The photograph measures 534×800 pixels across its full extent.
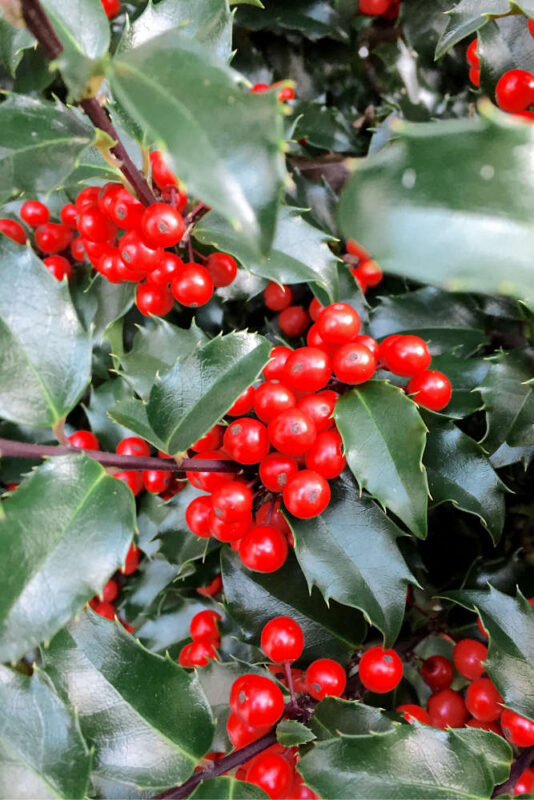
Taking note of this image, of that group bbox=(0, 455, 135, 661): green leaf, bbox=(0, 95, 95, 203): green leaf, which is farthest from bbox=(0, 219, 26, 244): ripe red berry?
bbox=(0, 455, 135, 661): green leaf

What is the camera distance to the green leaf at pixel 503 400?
34.5 inches

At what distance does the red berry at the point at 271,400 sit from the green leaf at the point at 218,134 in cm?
31

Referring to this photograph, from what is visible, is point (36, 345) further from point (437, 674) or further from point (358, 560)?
point (437, 674)

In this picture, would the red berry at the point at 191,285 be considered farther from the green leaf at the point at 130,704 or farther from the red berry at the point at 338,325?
the green leaf at the point at 130,704

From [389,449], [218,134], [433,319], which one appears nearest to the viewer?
[218,134]

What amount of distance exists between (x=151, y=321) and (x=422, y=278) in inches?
27.7

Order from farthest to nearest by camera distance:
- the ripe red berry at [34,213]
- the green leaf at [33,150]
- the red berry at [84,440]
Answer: the ripe red berry at [34,213] < the red berry at [84,440] < the green leaf at [33,150]

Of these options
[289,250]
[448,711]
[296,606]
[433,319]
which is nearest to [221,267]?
[289,250]

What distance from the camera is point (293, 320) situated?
44.9 inches

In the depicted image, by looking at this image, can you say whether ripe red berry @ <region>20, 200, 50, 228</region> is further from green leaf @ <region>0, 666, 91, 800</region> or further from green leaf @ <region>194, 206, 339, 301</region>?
green leaf @ <region>0, 666, 91, 800</region>

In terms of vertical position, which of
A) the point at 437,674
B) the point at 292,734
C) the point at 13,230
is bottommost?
the point at 437,674

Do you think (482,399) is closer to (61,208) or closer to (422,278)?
(422,278)

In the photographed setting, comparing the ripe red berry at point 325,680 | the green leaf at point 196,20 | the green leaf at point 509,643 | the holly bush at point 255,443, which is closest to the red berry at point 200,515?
the holly bush at point 255,443

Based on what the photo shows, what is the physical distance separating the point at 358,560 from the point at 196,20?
2.47 feet
